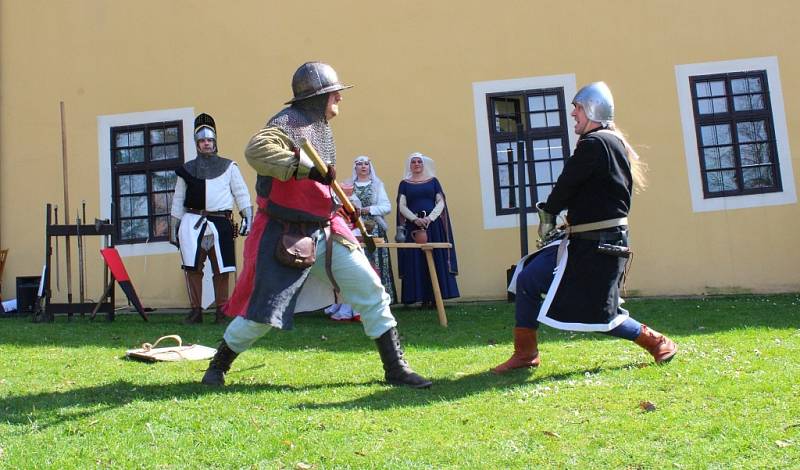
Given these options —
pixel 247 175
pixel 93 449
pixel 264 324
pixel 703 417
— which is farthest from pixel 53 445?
pixel 247 175

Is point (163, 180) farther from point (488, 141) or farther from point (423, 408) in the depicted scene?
point (423, 408)

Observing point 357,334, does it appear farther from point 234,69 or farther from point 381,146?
point 234,69

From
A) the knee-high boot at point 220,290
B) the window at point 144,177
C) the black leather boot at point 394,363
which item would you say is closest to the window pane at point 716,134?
the knee-high boot at point 220,290

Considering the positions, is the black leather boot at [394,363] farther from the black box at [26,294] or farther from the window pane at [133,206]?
the window pane at [133,206]

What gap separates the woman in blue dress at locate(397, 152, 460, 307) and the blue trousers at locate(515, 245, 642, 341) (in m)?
4.13

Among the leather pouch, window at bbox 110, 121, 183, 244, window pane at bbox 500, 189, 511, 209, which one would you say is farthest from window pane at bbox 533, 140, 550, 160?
the leather pouch

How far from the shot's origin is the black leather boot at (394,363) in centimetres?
430

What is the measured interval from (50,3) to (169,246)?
3.39 metres

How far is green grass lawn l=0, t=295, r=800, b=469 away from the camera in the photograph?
3045 millimetres

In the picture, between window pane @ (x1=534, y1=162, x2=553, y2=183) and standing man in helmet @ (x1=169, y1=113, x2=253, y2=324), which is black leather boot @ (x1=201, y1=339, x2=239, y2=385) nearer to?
standing man in helmet @ (x1=169, y1=113, x2=253, y2=324)

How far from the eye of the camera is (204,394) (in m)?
4.09

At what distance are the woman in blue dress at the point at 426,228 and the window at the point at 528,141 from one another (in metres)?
1.16

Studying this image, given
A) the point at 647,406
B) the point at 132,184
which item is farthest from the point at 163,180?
the point at 647,406

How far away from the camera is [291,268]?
423cm
